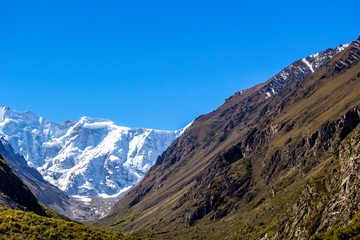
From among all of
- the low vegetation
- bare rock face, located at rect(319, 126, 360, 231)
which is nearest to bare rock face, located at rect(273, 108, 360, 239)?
bare rock face, located at rect(319, 126, 360, 231)

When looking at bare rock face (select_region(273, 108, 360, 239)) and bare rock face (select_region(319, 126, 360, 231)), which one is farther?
bare rock face (select_region(273, 108, 360, 239))

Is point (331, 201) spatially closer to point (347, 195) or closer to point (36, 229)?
point (347, 195)

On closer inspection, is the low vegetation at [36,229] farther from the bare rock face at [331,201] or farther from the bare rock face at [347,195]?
the bare rock face at [331,201]

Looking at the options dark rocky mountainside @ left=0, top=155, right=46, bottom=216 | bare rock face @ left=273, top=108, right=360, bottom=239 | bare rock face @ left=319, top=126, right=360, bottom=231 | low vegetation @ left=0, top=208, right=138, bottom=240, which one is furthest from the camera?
dark rocky mountainside @ left=0, top=155, right=46, bottom=216

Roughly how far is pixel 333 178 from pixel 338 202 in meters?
22.0

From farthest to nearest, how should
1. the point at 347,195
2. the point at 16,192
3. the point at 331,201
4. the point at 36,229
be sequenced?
1. the point at 16,192
2. the point at 331,201
3. the point at 347,195
4. the point at 36,229

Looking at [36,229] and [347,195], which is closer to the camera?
[36,229]

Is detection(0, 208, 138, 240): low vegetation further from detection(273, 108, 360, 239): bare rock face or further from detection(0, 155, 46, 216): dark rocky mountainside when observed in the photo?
detection(273, 108, 360, 239): bare rock face

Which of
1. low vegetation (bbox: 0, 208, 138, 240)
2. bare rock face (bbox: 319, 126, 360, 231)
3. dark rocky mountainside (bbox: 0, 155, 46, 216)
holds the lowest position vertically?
bare rock face (bbox: 319, 126, 360, 231)

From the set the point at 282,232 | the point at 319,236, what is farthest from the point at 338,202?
the point at 282,232

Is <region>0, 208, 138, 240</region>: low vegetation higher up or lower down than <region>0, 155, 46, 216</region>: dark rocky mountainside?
lower down

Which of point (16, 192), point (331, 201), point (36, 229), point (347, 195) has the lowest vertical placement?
point (347, 195)

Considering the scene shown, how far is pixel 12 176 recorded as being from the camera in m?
150

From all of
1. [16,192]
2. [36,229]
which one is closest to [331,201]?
[36,229]
